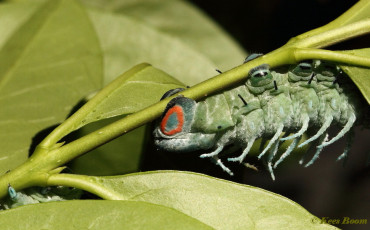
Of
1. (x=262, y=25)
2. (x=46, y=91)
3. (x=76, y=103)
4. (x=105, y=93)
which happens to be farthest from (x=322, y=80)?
(x=262, y=25)

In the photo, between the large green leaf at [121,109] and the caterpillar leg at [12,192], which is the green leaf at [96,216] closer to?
the caterpillar leg at [12,192]

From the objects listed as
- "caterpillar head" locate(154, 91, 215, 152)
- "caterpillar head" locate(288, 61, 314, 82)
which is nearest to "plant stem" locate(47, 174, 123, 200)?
"caterpillar head" locate(154, 91, 215, 152)

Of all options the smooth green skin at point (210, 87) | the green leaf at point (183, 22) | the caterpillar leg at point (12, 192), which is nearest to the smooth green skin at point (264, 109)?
the smooth green skin at point (210, 87)

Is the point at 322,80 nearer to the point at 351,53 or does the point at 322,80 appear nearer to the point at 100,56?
the point at 351,53

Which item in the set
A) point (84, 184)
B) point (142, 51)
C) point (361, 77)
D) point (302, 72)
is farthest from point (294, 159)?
point (142, 51)

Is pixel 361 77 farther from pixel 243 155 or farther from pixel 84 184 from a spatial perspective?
pixel 84 184

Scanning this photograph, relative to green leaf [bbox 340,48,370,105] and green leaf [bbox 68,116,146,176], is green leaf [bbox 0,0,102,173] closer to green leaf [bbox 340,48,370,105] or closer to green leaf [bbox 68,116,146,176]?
green leaf [bbox 68,116,146,176]
